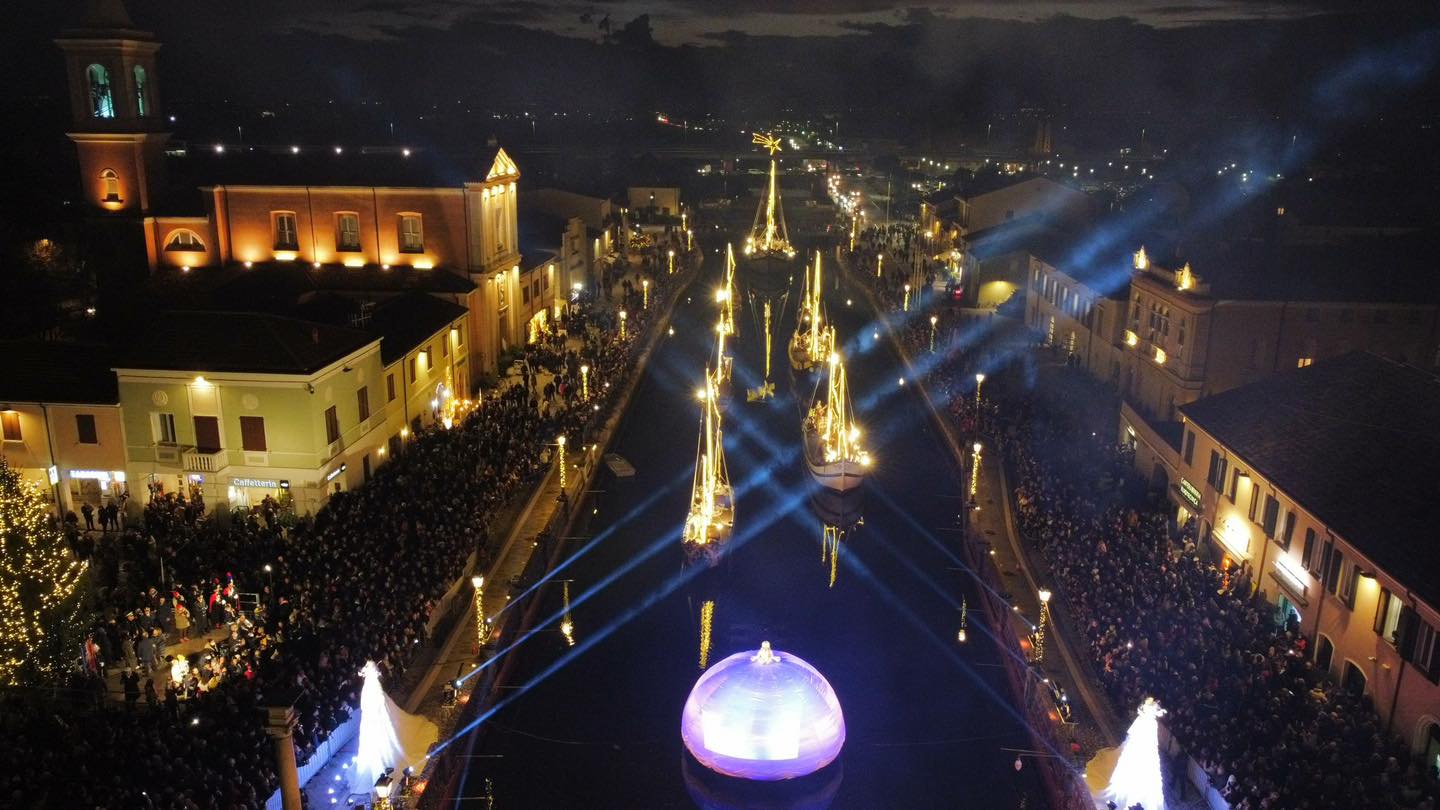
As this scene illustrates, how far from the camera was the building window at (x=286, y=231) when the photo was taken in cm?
4553

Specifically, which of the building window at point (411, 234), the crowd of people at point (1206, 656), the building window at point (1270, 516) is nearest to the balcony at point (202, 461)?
the building window at point (411, 234)

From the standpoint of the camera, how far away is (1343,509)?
73.4ft

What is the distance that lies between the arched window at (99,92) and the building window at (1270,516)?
45.2 metres

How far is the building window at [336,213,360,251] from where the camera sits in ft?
150

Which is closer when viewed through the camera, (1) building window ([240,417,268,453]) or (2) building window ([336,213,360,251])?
(1) building window ([240,417,268,453])

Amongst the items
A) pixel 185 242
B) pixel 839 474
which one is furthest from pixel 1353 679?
pixel 185 242

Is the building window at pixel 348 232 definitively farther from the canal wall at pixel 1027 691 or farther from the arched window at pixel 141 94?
the canal wall at pixel 1027 691

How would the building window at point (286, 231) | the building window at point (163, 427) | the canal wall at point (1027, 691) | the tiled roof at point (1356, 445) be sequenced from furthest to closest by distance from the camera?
the building window at point (286, 231)
the building window at point (163, 427)
the tiled roof at point (1356, 445)
the canal wall at point (1027, 691)

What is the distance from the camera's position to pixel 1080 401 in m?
42.9

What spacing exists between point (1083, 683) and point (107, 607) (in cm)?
2109

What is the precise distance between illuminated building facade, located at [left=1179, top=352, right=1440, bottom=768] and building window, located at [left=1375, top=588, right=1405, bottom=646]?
28 mm

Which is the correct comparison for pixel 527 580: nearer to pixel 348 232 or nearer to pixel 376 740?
pixel 376 740

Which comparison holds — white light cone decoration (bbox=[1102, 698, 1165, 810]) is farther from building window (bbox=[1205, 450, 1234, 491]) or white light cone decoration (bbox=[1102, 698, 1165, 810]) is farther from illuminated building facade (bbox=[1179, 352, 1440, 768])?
building window (bbox=[1205, 450, 1234, 491])

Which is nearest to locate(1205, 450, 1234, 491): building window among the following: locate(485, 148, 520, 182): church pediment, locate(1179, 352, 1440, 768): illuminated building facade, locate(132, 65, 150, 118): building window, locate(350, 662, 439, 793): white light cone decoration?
locate(1179, 352, 1440, 768): illuminated building facade
